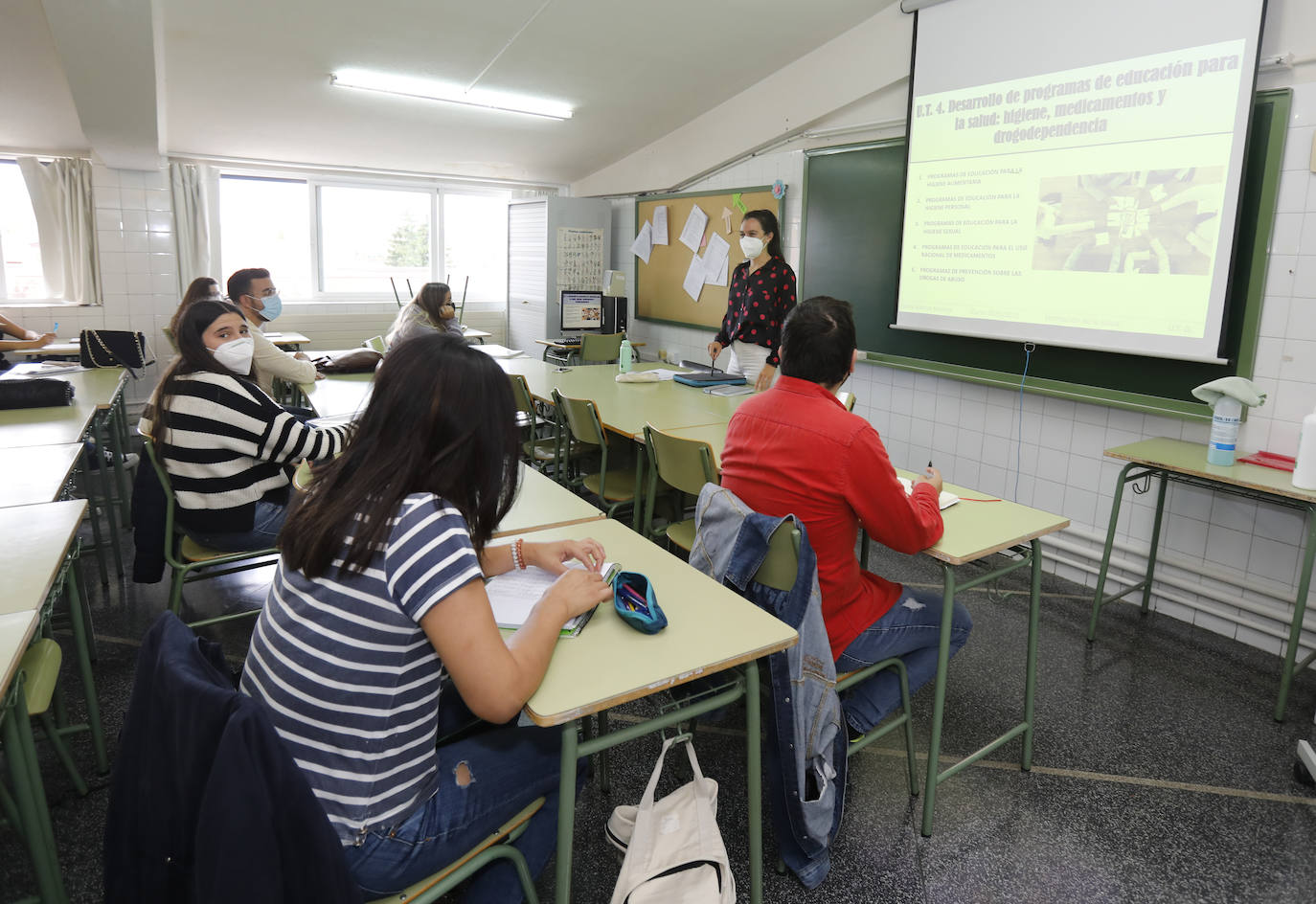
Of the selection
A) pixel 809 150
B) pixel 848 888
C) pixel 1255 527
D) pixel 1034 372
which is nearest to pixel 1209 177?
pixel 1034 372

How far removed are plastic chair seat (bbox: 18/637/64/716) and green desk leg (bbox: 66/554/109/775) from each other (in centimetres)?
11

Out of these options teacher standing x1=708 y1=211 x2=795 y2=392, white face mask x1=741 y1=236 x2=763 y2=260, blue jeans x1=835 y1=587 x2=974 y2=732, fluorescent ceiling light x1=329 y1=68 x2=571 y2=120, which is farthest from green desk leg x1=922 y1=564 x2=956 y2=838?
fluorescent ceiling light x1=329 y1=68 x2=571 y2=120

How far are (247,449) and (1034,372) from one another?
3281 mm

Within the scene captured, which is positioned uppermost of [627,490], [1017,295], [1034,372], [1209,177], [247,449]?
[1209,177]

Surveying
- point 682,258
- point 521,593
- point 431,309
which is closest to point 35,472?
point 521,593

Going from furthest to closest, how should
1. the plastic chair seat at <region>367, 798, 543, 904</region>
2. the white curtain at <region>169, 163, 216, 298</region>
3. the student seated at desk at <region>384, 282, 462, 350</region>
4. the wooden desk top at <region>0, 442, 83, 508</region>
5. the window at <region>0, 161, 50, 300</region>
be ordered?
1. the white curtain at <region>169, 163, 216, 298</region>
2. the window at <region>0, 161, 50, 300</region>
3. the student seated at desk at <region>384, 282, 462, 350</region>
4. the wooden desk top at <region>0, 442, 83, 508</region>
5. the plastic chair seat at <region>367, 798, 543, 904</region>

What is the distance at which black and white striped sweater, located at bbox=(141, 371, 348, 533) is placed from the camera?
7.63 ft

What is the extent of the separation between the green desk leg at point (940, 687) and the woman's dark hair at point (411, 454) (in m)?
1.15

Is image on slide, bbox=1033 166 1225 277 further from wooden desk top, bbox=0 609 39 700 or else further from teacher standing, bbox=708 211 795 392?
wooden desk top, bbox=0 609 39 700

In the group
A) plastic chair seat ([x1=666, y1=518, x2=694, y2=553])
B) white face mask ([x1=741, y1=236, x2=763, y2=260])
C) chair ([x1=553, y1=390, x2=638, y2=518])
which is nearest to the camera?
plastic chair seat ([x1=666, y1=518, x2=694, y2=553])

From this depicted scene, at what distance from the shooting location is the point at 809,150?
15.9 feet

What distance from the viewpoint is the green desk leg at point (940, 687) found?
1834 mm

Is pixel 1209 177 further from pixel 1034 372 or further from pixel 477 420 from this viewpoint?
pixel 477 420

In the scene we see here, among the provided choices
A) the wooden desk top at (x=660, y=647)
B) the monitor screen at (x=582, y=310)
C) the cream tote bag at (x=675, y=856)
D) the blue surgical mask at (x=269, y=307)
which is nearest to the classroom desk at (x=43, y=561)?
the wooden desk top at (x=660, y=647)
